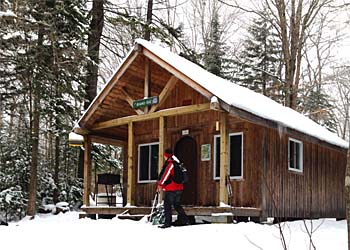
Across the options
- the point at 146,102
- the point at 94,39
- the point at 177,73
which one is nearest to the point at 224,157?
the point at 177,73

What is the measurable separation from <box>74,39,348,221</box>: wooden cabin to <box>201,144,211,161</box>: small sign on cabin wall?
3 cm

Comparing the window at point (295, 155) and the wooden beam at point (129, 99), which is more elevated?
the wooden beam at point (129, 99)

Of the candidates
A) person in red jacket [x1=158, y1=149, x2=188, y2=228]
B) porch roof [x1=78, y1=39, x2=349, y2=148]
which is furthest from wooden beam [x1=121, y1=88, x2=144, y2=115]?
person in red jacket [x1=158, y1=149, x2=188, y2=228]

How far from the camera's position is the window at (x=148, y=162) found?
52.1ft

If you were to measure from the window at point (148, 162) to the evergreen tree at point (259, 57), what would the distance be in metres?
17.4

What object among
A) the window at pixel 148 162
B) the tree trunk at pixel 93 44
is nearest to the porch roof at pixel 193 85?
the window at pixel 148 162

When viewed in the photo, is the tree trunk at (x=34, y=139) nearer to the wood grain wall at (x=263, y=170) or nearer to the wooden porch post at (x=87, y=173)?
the wooden porch post at (x=87, y=173)

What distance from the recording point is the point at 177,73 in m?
12.5

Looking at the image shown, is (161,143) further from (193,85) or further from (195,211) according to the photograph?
(195,211)

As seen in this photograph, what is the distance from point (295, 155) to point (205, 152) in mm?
2707

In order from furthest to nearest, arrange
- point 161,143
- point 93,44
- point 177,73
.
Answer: point 93,44
point 161,143
point 177,73

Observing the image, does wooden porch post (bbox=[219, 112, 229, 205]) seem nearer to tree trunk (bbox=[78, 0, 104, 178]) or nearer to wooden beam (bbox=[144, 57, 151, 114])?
wooden beam (bbox=[144, 57, 151, 114])

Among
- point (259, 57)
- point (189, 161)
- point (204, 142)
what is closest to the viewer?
point (204, 142)

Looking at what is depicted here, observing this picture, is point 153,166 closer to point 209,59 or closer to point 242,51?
point 209,59
